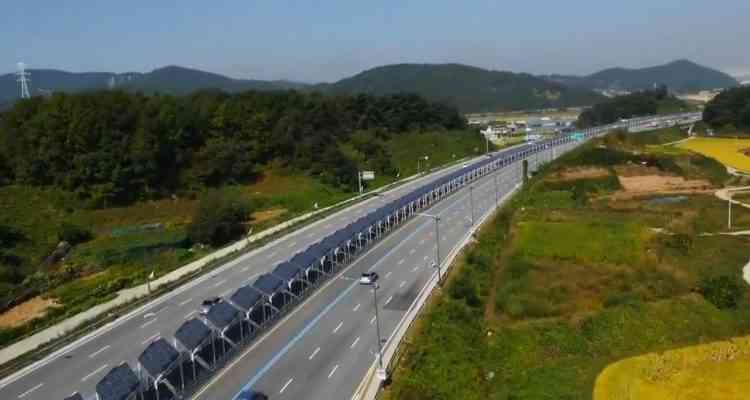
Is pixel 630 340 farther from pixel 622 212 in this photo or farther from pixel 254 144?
pixel 254 144

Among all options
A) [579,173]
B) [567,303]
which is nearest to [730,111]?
[579,173]

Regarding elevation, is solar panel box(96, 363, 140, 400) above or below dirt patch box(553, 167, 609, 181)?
above

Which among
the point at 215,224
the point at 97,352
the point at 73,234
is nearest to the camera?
the point at 97,352

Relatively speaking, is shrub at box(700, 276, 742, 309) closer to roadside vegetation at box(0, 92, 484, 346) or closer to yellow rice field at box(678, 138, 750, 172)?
A: roadside vegetation at box(0, 92, 484, 346)

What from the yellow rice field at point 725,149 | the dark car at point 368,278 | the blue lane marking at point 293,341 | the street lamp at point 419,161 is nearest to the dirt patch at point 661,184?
the yellow rice field at point 725,149

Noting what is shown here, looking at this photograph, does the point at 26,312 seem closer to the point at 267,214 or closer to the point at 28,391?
the point at 28,391

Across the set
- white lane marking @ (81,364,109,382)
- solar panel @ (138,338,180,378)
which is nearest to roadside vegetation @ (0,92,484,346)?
white lane marking @ (81,364,109,382)

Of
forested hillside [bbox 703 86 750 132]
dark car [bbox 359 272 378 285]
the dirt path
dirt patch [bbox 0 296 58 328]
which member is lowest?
dirt patch [bbox 0 296 58 328]

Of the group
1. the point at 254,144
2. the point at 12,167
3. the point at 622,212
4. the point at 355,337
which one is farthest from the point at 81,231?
the point at 622,212
